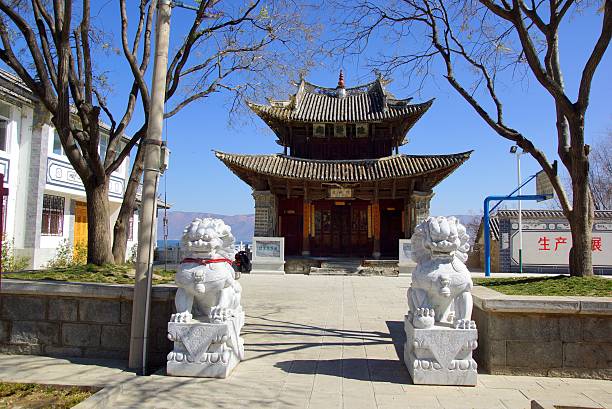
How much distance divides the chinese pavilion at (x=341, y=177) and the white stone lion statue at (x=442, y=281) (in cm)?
1314

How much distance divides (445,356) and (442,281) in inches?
26.3

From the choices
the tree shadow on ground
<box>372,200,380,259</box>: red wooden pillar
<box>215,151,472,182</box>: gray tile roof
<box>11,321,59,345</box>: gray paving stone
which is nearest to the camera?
the tree shadow on ground

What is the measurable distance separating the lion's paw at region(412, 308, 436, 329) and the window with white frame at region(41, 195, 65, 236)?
15.1 meters

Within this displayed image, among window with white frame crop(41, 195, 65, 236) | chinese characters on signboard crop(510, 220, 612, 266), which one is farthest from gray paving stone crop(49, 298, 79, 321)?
chinese characters on signboard crop(510, 220, 612, 266)

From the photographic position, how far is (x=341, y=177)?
57.8ft

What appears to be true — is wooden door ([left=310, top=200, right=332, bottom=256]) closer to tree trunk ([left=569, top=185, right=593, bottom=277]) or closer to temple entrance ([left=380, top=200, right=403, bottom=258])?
temple entrance ([left=380, top=200, right=403, bottom=258])

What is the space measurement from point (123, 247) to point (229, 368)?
380 centimetres

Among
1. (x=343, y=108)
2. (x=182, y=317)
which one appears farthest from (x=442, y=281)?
(x=343, y=108)

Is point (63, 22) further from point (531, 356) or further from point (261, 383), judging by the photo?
point (531, 356)

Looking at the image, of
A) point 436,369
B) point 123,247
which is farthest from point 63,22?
point 436,369

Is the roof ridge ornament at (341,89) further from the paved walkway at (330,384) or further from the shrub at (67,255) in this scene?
the paved walkway at (330,384)

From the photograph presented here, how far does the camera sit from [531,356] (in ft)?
14.0

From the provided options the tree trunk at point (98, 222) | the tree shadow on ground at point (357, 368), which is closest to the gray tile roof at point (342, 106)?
the tree trunk at point (98, 222)

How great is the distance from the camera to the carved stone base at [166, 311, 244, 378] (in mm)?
4047
